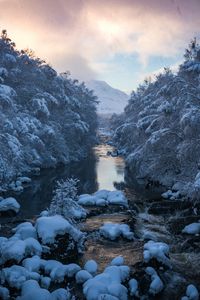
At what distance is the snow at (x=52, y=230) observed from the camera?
16500 millimetres

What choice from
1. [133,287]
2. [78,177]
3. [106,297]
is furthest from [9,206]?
[78,177]

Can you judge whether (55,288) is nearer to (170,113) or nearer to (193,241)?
(193,241)

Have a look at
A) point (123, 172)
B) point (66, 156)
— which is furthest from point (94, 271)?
point (66, 156)

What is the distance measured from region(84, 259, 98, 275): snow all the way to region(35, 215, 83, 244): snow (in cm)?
190

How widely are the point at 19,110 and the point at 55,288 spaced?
3295 centimetres

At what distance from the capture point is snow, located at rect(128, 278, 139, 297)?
13273 mm

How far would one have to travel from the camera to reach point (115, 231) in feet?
64.7

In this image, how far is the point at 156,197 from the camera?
98.0ft

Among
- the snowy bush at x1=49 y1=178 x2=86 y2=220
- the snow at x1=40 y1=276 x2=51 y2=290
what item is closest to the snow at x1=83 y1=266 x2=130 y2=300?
the snow at x1=40 y1=276 x2=51 y2=290

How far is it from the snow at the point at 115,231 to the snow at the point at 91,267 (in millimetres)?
4060

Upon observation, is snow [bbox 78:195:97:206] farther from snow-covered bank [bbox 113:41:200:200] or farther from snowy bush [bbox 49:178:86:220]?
snow-covered bank [bbox 113:41:200:200]

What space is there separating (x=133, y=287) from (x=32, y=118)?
33028mm

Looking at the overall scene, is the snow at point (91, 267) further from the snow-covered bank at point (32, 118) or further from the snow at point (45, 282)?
the snow-covered bank at point (32, 118)

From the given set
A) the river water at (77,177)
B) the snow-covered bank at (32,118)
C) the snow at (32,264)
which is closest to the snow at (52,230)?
the snow at (32,264)
